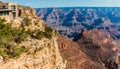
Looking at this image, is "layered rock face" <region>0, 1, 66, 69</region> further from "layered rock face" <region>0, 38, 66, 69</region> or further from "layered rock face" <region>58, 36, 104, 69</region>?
"layered rock face" <region>58, 36, 104, 69</region>

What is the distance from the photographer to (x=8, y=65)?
3534 cm

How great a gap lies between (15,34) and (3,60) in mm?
8952

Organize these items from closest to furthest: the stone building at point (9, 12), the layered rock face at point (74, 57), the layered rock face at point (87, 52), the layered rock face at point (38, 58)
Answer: the layered rock face at point (38, 58) → the stone building at point (9, 12) → the layered rock face at point (74, 57) → the layered rock face at point (87, 52)

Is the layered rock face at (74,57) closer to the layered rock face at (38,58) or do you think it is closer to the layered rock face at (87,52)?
the layered rock face at (87,52)

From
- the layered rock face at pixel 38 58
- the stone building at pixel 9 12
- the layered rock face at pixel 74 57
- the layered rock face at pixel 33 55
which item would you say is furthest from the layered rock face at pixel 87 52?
the layered rock face at pixel 38 58

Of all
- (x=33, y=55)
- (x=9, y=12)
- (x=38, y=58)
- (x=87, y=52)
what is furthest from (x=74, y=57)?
(x=33, y=55)

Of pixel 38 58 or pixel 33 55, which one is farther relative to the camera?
pixel 38 58

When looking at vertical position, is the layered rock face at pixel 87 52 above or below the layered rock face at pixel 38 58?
below

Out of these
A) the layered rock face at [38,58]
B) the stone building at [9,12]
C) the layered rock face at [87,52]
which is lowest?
the layered rock face at [87,52]

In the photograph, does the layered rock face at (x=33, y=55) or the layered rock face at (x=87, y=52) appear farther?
the layered rock face at (x=87, y=52)

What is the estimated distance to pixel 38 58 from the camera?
41500 mm

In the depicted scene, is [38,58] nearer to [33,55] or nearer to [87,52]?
[33,55]

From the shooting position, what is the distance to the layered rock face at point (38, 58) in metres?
37.0

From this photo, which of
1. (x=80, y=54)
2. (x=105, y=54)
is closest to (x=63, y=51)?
(x=80, y=54)
